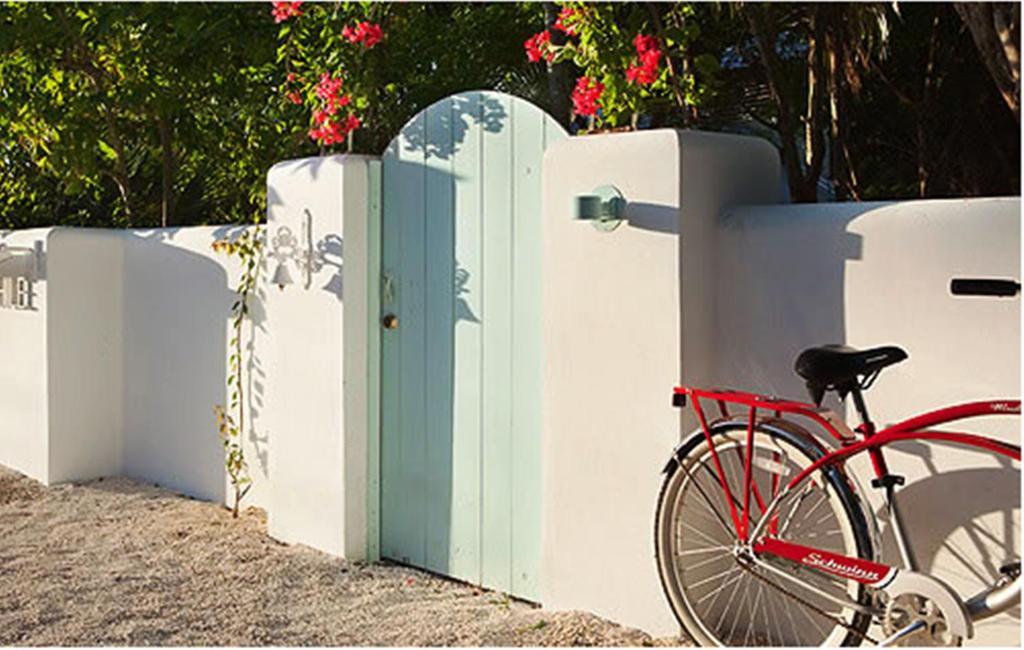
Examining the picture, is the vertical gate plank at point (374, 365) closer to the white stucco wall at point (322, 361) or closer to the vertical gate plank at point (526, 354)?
the white stucco wall at point (322, 361)

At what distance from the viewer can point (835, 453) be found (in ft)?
10.9

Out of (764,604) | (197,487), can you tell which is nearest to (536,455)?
(764,604)

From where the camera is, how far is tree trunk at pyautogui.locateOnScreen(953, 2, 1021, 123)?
14.6ft

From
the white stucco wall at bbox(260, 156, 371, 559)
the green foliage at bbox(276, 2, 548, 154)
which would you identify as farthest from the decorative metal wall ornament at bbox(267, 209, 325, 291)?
the green foliage at bbox(276, 2, 548, 154)

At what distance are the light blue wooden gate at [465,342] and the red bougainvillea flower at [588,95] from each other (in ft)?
1.42

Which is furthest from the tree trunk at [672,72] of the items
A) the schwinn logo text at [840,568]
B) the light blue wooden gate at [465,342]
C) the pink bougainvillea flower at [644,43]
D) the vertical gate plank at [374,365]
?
the schwinn logo text at [840,568]

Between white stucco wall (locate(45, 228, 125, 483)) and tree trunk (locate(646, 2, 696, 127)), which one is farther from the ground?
tree trunk (locate(646, 2, 696, 127))

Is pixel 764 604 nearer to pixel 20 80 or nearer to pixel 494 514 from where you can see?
pixel 494 514

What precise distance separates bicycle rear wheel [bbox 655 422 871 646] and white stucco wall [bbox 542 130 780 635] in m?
0.17

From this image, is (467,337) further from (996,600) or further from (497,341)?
(996,600)

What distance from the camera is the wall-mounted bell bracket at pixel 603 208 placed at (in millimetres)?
4086

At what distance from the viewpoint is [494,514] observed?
4.83 meters

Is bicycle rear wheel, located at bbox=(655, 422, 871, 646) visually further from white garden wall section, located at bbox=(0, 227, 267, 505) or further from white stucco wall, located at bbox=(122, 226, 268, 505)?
white garden wall section, located at bbox=(0, 227, 267, 505)

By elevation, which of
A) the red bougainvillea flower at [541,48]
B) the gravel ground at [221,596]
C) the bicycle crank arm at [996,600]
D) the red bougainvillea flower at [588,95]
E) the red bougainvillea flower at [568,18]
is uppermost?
the red bougainvillea flower at [568,18]
